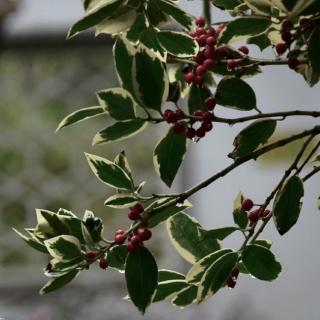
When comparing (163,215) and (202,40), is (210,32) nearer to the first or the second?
(202,40)

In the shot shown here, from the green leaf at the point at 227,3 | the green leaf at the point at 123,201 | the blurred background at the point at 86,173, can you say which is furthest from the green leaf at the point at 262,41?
the blurred background at the point at 86,173

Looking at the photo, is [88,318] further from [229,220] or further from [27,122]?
[27,122]

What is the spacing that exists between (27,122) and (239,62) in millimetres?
2127

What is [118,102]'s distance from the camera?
0.44m

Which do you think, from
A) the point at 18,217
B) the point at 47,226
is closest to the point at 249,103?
the point at 47,226

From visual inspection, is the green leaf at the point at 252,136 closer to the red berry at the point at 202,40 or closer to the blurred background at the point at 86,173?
the red berry at the point at 202,40

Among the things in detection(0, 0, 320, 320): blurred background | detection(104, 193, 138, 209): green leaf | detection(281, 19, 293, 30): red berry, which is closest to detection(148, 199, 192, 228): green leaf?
detection(104, 193, 138, 209): green leaf

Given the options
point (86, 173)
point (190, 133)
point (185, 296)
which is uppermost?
point (190, 133)

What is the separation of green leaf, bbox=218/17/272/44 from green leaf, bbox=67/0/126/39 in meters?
0.06

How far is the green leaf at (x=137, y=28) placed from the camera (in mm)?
449

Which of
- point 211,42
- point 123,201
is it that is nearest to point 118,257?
point 123,201

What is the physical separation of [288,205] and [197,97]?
0.11 metres

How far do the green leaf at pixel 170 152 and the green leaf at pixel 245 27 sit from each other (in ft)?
0.21

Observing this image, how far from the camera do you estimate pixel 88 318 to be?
2100 mm
